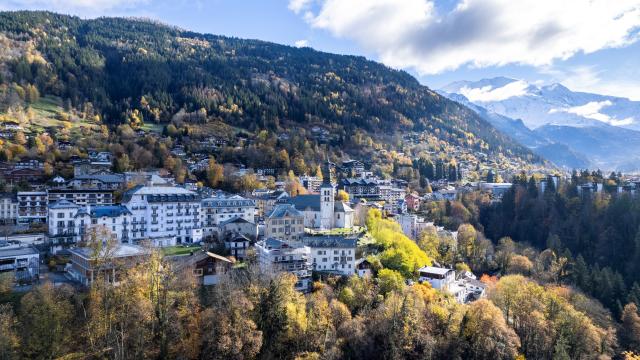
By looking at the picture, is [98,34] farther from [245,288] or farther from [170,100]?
[245,288]

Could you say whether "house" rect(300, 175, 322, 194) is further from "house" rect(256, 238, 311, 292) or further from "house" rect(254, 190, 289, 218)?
"house" rect(256, 238, 311, 292)

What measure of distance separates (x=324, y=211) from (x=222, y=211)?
38.5ft

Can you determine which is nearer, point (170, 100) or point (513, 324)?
point (513, 324)

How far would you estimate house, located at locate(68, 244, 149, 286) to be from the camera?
35.9 meters

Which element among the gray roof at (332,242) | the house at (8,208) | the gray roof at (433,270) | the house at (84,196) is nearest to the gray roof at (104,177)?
the house at (84,196)

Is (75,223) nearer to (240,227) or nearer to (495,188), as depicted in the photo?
(240,227)

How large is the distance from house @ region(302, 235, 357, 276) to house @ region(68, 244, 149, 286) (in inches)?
585

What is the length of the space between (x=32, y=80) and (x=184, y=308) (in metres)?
99.6

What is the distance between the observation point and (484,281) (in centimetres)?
5838

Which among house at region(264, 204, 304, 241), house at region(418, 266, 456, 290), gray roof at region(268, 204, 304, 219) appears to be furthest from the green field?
house at region(418, 266, 456, 290)

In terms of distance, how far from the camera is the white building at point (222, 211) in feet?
177

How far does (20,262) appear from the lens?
37.5 metres

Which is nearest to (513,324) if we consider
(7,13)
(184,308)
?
(184,308)

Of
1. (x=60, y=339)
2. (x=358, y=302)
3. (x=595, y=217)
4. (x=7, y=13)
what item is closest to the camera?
(x=60, y=339)
